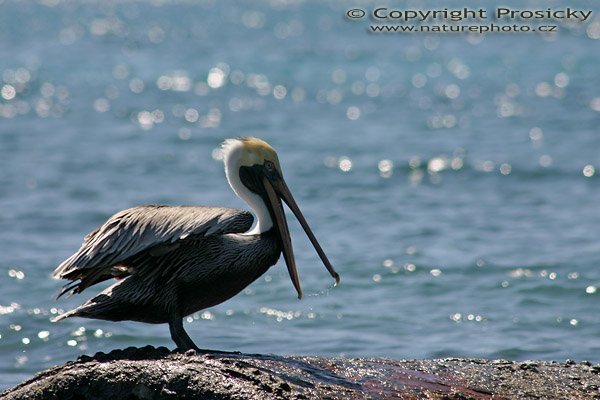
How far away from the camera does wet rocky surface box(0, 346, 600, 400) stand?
4520mm

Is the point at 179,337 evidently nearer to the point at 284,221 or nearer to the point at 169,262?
the point at 169,262

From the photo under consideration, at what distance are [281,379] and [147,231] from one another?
3.64 feet

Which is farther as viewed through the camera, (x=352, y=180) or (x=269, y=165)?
(x=352, y=180)

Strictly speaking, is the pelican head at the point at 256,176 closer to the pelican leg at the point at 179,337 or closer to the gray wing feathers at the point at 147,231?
the gray wing feathers at the point at 147,231

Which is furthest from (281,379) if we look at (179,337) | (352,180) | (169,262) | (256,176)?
(352,180)

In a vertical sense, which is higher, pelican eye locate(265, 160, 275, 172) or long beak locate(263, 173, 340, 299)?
pelican eye locate(265, 160, 275, 172)

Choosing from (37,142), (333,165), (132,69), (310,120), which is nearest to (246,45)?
(132,69)

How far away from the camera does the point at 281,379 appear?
4617mm

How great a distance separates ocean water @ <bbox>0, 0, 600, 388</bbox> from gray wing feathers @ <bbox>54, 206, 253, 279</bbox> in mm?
1990

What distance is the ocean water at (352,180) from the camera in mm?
8242

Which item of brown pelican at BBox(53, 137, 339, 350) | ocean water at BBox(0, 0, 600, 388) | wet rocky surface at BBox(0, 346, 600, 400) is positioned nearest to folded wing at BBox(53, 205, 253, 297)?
brown pelican at BBox(53, 137, 339, 350)

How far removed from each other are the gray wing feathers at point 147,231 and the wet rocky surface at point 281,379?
517 millimetres

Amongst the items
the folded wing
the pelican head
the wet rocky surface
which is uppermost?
the pelican head

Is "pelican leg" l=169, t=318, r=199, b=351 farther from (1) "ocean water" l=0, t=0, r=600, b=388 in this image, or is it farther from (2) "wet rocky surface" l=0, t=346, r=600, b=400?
(1) "ocean water" l=0, t=0, r=600, b=388
